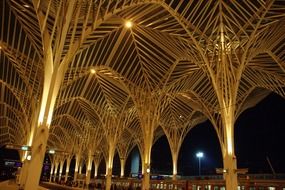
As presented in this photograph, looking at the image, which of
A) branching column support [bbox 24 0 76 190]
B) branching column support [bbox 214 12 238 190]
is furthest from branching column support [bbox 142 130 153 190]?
branching column support [bbox 24 0 76 190]

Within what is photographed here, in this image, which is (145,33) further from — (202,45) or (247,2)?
(247,2)

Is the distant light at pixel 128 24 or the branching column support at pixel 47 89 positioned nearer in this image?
the branching column support at pixel 47 89

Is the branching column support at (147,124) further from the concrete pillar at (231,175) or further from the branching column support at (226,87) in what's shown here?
the concrete pillar at (231,175)

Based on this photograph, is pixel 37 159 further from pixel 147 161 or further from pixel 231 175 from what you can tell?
pixel 147 161

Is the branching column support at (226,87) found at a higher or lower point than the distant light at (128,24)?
lower

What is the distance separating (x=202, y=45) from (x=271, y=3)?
6.67 m

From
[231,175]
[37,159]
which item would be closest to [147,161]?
[231,175]

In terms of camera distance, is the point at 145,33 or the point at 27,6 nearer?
the point at 27,6

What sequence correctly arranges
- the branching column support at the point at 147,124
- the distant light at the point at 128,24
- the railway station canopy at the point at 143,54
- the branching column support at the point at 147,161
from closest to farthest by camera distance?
the railway station canopy at the point at 143,54 < the distant light at the point at 128,24 < the branching column support at the point at 147,161 < the branching column support at the point at 147,124

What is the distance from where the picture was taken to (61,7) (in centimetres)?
1364

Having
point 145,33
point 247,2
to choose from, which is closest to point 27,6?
point 145,33

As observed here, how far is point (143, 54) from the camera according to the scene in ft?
97.3

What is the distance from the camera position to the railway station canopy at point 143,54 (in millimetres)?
15020

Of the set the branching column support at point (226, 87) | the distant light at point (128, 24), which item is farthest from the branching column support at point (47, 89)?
the branching column support at point (226, 87)
